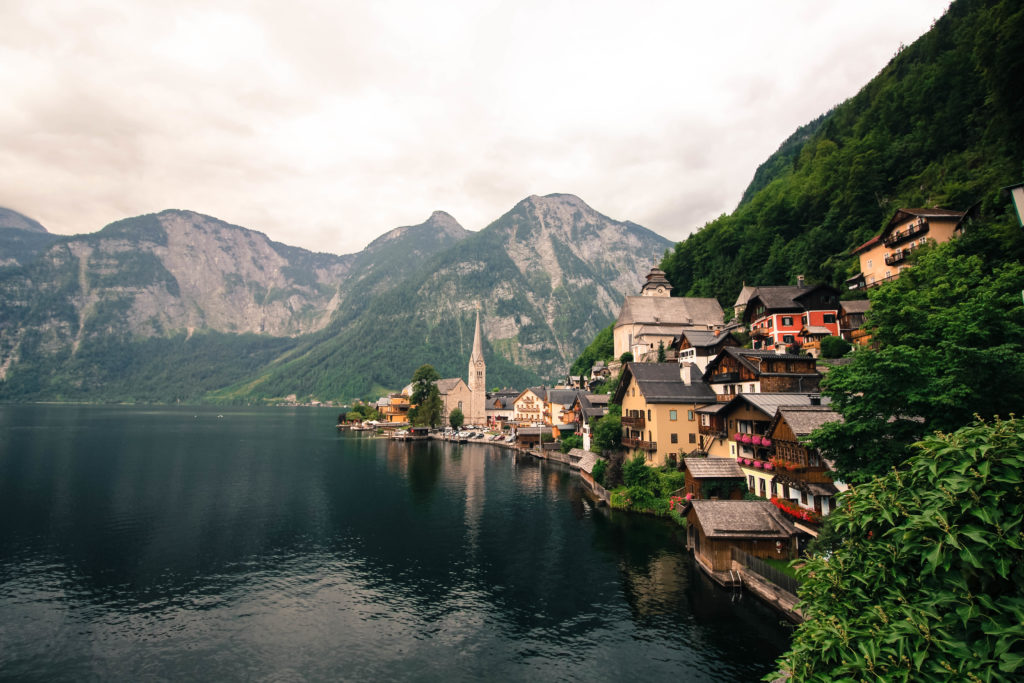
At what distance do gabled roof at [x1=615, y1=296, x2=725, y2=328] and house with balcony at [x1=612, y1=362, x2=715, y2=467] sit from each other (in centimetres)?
4364

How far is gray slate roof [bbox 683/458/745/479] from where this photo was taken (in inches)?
1813

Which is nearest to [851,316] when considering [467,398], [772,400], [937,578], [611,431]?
[772,400]

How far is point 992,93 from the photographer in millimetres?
45031

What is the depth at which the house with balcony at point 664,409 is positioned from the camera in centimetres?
5738

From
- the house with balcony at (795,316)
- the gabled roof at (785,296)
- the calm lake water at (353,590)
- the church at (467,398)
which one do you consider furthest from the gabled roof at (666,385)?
the church at (467,398)

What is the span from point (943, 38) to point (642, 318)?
3046 inches

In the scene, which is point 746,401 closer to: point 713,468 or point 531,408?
point 713,468

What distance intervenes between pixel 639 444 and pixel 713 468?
14179 mm

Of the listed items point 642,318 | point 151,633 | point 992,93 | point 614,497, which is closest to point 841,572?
point 151,633

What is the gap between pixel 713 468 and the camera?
46.8 meters

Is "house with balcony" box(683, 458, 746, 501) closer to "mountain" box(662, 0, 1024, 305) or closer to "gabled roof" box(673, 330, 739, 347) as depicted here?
"gabled roof" box(673, 330, 739, 347)

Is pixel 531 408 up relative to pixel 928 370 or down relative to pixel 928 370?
down

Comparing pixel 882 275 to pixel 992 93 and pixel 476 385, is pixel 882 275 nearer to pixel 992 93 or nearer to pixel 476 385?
pixel 992 93

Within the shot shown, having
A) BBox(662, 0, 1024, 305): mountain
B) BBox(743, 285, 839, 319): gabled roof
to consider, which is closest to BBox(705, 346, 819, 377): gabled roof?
BBox(662, 0, 1024, 305): mountain
